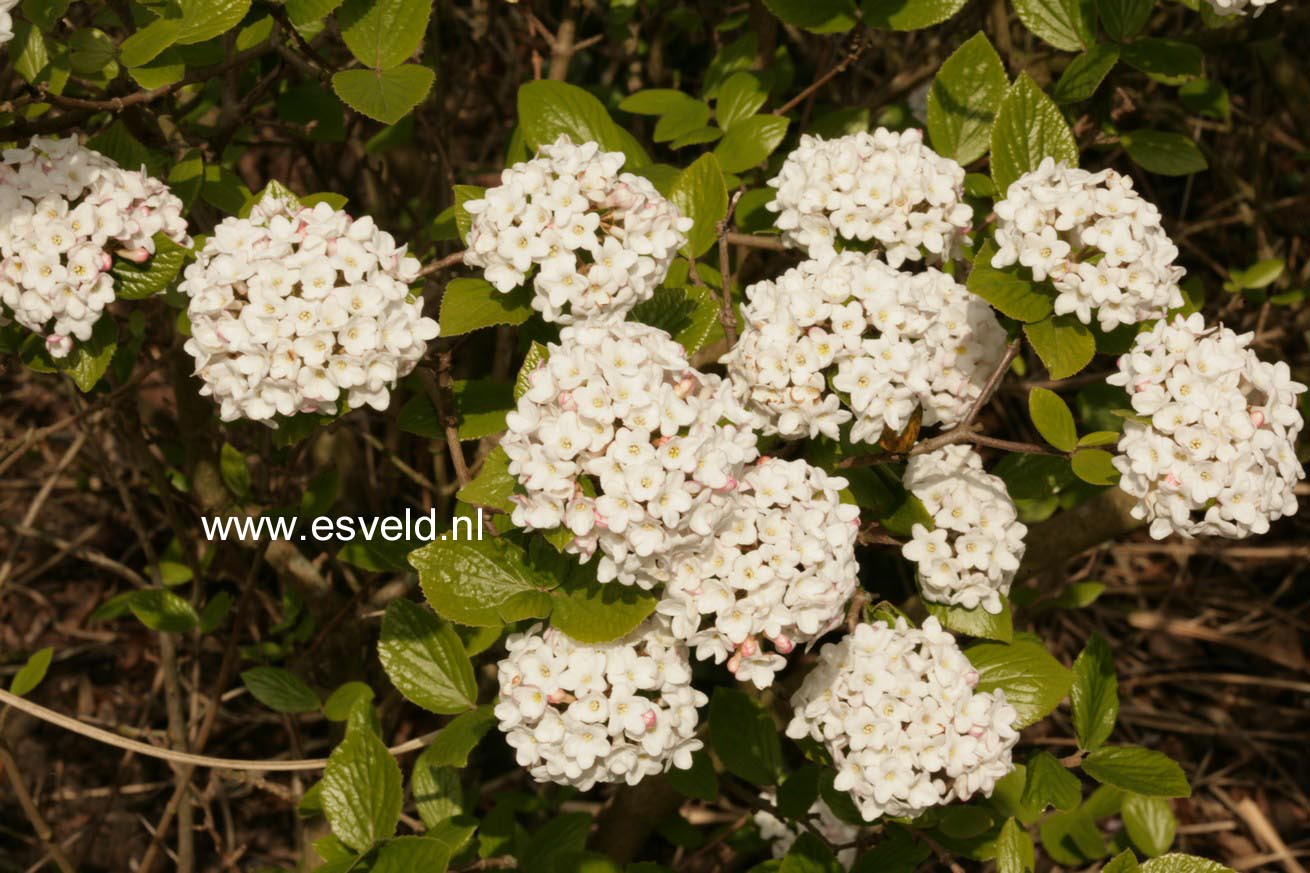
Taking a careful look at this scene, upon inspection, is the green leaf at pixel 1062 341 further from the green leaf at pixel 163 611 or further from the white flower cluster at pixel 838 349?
the green leaf at pixel 163 611

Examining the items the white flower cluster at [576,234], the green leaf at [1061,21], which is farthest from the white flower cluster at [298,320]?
the green leaf at [1061,21]

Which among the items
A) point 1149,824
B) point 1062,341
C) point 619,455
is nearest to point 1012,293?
point 1062,341

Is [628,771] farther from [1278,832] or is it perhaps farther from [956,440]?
[1278,832]

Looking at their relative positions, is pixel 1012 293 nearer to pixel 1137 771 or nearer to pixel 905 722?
pixel 905 722

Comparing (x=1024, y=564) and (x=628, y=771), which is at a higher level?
(x=628, y=771)

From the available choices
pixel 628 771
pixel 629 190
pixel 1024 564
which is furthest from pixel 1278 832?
pixel 629 190

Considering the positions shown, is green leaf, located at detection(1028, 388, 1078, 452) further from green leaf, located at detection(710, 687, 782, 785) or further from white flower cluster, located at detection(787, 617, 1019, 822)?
green leaf, located at detection(710, 687, 782, 785)
